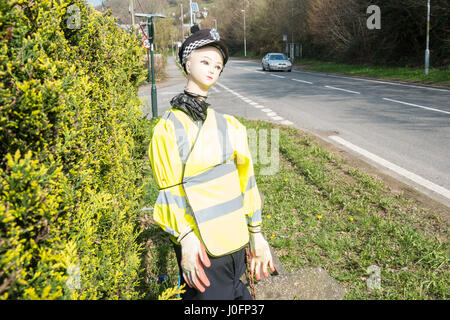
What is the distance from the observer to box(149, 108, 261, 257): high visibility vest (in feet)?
5.21

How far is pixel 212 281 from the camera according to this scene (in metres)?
1.68

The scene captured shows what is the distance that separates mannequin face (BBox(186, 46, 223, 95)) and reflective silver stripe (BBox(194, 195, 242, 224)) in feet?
1.85

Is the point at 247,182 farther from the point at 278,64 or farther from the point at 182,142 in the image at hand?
the point at 278,64

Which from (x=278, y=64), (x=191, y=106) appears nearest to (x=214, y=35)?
→ (x=191, y=106)

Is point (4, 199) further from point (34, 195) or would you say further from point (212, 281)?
point (212, 281)

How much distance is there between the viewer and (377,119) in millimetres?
9125

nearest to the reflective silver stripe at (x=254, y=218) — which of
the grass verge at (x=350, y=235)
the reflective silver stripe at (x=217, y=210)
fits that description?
the reflective silver stripe at (x=217, y=210)

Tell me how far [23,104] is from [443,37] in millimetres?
26135

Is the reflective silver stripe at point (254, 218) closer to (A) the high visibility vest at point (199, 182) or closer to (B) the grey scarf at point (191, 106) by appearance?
(A) the high visibility vest at point (199, 182)

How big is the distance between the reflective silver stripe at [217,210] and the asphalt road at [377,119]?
3562 millimetres

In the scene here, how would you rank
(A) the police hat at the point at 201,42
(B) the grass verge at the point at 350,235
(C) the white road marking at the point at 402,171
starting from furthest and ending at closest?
(C) the white road marking at the point at 402,171
(B) the grass verge at the point at 350,235
(A) the police hat at the point at 201,42

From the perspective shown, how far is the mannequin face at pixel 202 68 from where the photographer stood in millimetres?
1773
